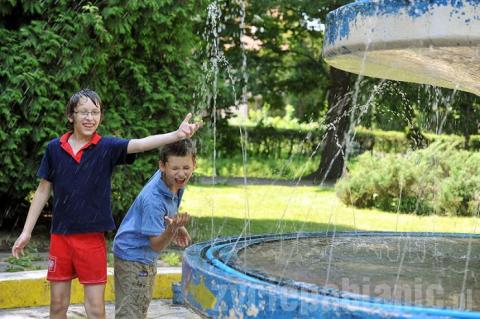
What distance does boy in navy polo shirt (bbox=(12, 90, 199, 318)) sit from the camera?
357 cm

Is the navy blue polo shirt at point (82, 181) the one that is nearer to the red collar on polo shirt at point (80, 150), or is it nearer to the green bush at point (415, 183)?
the red collar on polo shirt at point (80, 150)

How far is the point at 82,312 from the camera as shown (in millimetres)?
4828

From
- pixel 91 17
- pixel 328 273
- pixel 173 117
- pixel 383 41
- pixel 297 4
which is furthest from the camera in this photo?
pixel 297 4

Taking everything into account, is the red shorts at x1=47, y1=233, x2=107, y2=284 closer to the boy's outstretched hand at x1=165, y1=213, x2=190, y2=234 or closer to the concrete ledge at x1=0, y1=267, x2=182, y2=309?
the boy's outstretched hand at x1=165, y1=213, x2=190, y2=234

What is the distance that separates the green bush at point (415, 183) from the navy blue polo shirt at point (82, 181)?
876cm

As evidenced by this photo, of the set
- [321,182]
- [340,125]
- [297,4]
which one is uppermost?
[297,4]

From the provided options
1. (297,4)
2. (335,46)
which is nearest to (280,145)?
(297,4)

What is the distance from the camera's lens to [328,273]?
2.62 m

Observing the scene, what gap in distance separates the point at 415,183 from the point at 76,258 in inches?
381

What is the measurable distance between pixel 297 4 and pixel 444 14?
14.3m

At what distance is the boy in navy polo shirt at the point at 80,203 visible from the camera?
11.7 ft

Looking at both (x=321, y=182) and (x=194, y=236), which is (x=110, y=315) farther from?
(x=321, y=182)

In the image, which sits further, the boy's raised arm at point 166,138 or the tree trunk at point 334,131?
the tree trunk at point 334,131

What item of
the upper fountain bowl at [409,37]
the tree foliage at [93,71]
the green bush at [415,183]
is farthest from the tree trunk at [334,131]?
the upper fountain bowl at [409,37]
